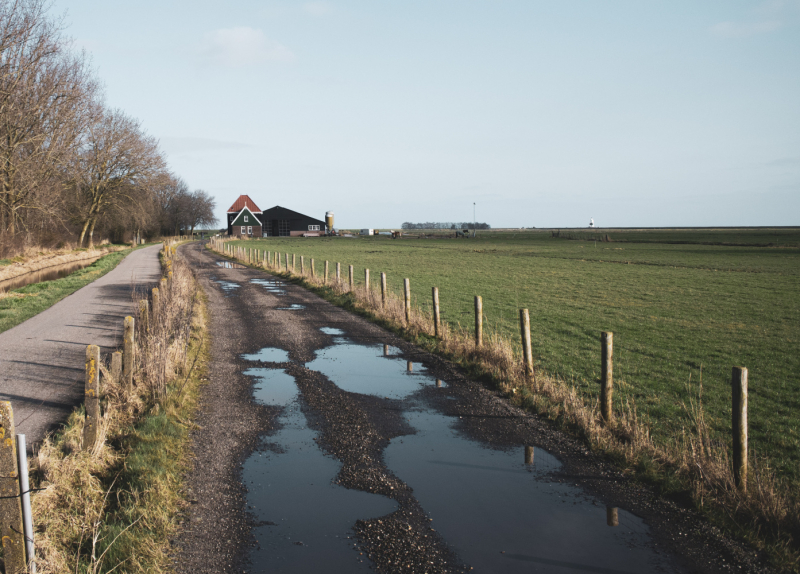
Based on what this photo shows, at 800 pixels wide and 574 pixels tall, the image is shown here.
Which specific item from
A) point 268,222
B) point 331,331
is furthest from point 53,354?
point 268,222

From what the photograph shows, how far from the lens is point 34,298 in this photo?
67.1 feet

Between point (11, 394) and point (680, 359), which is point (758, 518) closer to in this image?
point (680, 359)

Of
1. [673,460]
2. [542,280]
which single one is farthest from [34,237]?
[673,460]

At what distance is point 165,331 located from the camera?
32.1 ft

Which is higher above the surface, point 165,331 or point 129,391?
point 165,331

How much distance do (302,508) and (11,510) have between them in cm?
240

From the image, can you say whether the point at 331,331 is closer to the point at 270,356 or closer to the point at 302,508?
the point at 270,356

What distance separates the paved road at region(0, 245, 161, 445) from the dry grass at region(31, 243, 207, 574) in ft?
2.52

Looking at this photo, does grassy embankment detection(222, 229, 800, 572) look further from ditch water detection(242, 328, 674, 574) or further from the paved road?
the paved road

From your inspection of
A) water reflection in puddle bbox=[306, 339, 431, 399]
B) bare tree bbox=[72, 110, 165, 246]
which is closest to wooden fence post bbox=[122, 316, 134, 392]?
water reflection in puddle bbox=[306, 339, 431, 399]

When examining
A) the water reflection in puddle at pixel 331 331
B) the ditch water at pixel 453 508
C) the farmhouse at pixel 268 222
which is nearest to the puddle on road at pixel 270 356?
the water reflection in puddle at pixel 331 331

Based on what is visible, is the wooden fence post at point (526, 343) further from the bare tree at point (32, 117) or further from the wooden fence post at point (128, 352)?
the bare tree at point (32, 117)

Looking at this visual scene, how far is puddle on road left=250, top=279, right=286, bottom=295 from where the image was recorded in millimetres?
23773

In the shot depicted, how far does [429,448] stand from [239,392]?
3.79 meters
